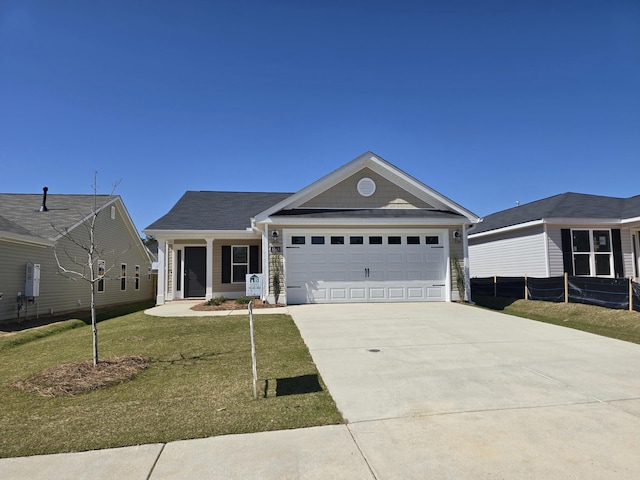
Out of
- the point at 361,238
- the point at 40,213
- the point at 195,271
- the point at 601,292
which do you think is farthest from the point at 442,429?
the point at 40,213

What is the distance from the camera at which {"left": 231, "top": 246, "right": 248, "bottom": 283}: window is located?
15734mm

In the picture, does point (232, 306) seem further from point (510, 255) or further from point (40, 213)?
point (510, 255)

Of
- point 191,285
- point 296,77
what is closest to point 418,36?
point 296,77

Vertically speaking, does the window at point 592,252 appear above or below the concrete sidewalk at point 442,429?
above

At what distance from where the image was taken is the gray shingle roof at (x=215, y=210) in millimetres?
15180

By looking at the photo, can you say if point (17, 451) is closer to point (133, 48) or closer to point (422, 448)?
point (422, 448)

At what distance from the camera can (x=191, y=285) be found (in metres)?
16.2

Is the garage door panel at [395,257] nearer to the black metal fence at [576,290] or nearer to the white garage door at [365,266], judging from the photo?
the white garage door at [365,266]

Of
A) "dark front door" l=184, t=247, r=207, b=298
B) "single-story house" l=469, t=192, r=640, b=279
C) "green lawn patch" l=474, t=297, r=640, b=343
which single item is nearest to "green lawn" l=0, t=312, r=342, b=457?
"green lawn patch" l=474, t=297, r=640, b=343

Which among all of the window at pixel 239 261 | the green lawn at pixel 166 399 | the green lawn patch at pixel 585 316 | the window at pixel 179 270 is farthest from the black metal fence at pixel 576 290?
the window at pixel 179 270

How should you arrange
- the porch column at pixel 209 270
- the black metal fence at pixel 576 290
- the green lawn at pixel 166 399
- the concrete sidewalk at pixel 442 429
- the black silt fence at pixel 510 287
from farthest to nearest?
the porch column at pixel 209 270, the black silt fence at pixel 510 287, the black metal fence at pixel 576 290, the green lawn at pixel 166 399, the concrete sidewalk at pixel 442 429

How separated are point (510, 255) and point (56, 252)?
1900 centimetres

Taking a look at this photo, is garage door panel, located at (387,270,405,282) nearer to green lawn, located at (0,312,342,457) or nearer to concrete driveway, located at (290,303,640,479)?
concrete driveway, located at (290,303,640,479)

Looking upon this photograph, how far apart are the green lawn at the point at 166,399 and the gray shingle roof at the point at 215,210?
797cm
